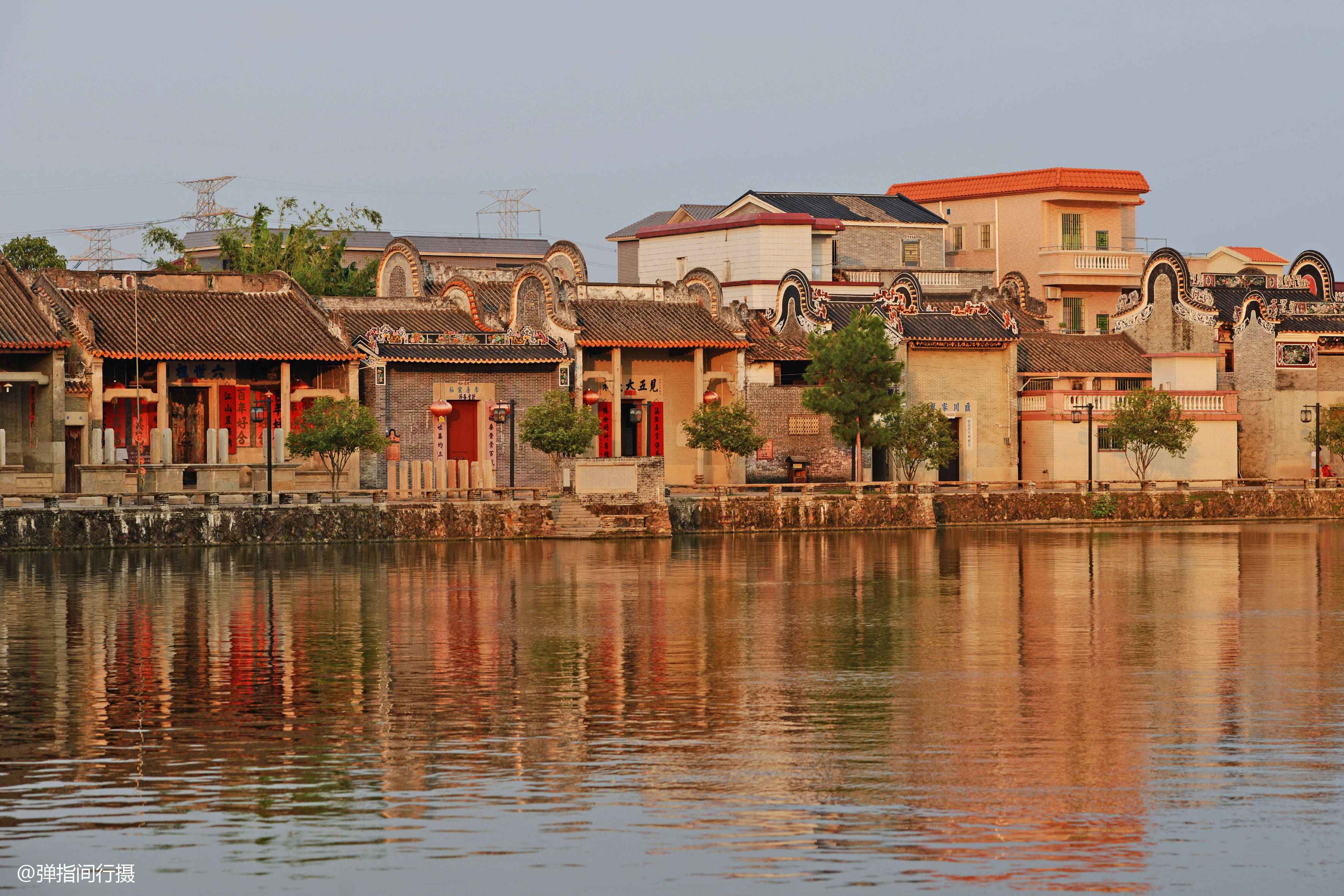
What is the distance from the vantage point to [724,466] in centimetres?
5838

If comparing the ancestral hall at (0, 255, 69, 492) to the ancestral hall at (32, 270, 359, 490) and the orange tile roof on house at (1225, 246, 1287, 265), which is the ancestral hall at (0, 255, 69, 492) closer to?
the ancestral hall at (32, 270, 359, 490)

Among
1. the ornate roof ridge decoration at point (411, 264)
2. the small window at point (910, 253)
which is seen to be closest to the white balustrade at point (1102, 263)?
the small window at point (910, 253)

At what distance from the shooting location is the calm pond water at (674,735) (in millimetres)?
13531

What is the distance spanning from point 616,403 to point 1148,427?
671 inches

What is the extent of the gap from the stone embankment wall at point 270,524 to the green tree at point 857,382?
37.1 ft

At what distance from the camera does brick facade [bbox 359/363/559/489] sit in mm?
53969

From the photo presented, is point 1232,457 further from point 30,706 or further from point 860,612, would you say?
point 30,706

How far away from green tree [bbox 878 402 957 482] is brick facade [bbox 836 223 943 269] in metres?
14.9

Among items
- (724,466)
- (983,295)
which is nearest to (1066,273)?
(983,295)

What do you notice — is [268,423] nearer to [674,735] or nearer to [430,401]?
[430,401]

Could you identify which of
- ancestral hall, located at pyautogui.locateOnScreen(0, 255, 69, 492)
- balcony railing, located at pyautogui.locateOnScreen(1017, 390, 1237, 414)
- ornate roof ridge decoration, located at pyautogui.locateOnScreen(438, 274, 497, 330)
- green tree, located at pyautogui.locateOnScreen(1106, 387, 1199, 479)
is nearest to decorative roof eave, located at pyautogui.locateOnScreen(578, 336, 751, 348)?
ornate roof ridge decoration, located at pyautogui.locateOnScreen(438, 274, 497, 330)

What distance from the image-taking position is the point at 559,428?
51812 mm

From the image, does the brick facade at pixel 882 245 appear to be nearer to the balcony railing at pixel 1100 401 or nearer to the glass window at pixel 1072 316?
the glass window at pixel 1072 316

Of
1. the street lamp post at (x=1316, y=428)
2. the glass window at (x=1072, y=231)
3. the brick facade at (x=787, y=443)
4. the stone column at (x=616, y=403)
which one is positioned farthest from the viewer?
the glass window at (x=1072, y=231)
